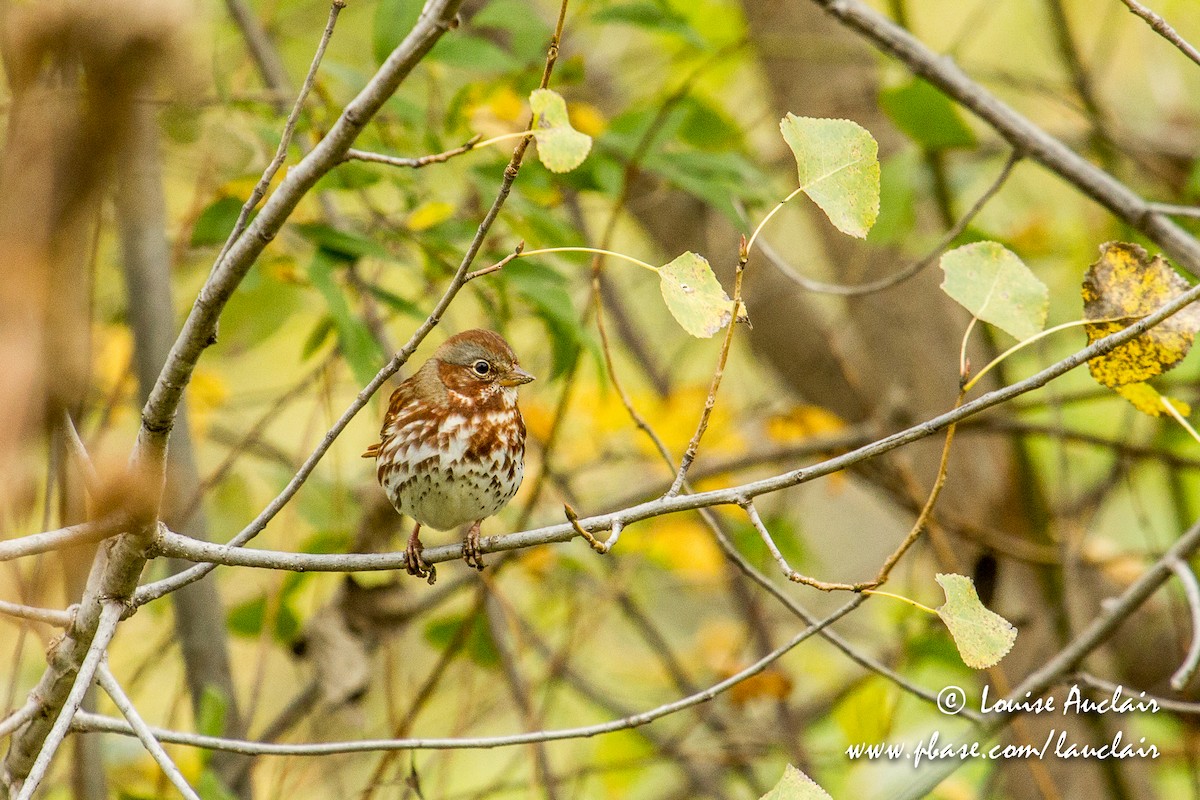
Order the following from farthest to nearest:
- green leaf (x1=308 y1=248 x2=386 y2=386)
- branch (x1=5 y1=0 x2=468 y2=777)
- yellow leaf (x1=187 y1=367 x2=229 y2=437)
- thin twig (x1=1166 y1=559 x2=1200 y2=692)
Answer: yellow leaf (x1=187 y1=367 x2=229 y2=437), green leaf (x1=308 y1=248 x2=386 y2=386), thin twig (x1=1166 y1=559 x2=1200 y2=692), branch (x1=5 y1=0 x2=468 y2=777)

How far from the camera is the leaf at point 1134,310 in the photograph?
2.08 meters

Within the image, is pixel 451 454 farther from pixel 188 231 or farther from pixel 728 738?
pixel 728 738

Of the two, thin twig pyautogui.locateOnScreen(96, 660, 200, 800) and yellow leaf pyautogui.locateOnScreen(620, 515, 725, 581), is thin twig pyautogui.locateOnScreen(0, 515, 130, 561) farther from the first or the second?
yellow leaf pyautogui.locateOnScreen(620, 515, 725, 581)

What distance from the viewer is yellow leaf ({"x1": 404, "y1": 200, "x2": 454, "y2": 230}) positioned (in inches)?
114

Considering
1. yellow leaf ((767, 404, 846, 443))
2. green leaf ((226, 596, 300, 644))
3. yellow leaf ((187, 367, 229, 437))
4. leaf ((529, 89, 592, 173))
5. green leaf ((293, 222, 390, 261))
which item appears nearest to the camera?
leaf ((529, 89, 592, 173))

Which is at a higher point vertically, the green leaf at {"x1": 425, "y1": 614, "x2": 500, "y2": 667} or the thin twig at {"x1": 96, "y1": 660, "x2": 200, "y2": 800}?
the thin twig at {"x1": 96, "y1": 660, "x2": 200, "y2": 800}

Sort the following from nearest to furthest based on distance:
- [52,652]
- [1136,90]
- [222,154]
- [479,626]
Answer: [52,652]
[222,154]
[479,626]
[1136,90]

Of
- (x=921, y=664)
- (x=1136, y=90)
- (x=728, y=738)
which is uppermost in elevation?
(x=1136, y=90)

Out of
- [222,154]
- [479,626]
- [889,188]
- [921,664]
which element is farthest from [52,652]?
[921,664]

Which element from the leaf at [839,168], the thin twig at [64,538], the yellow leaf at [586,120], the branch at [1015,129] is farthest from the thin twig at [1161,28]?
the yellow leaf at [586,120]

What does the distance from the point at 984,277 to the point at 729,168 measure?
4.17 ft

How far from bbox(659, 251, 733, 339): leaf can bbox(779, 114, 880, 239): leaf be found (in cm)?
20

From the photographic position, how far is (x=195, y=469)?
3457 mm

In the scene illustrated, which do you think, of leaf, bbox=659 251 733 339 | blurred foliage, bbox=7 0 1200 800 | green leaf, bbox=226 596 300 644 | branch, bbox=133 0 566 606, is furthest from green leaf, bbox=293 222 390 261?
green leaf, bbox=226 596 300 644
